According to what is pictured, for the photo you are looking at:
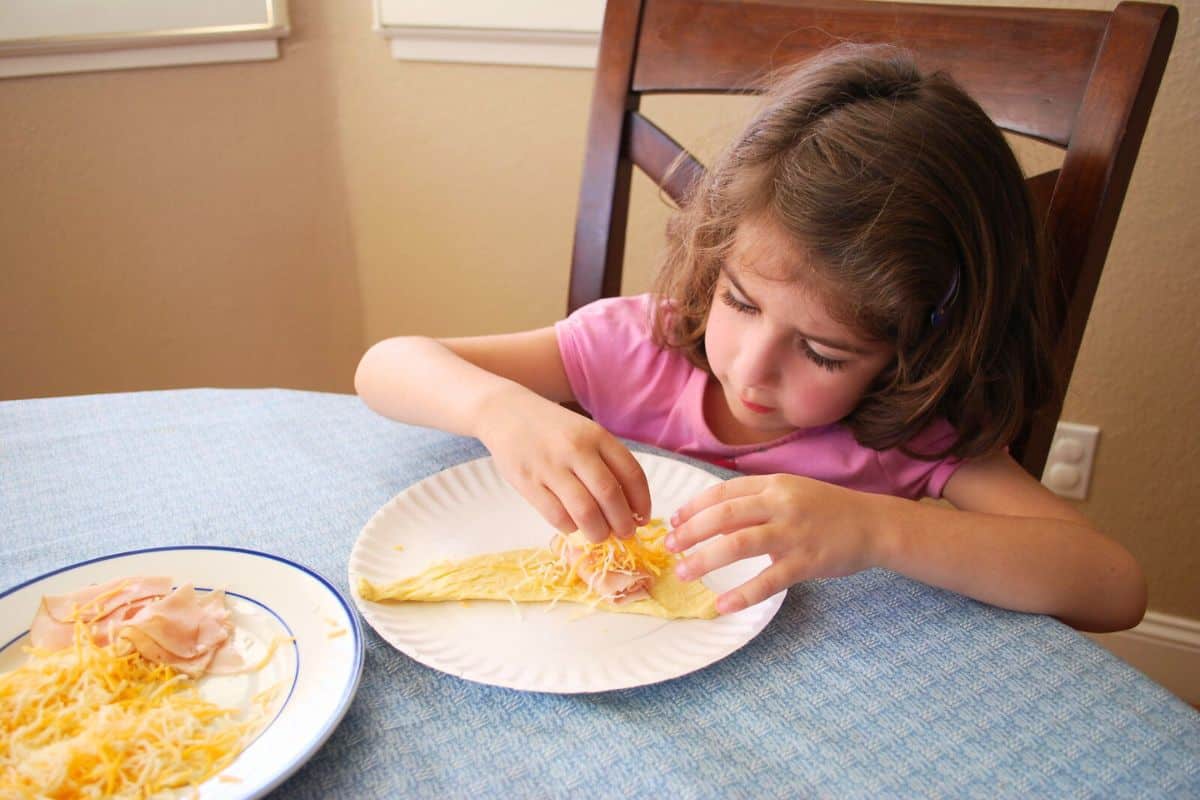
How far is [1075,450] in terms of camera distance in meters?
1.58

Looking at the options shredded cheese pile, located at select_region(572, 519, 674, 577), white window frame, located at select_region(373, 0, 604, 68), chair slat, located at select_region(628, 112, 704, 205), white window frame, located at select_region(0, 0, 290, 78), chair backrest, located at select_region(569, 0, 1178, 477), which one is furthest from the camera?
white window frame, located at select_region(373, 0, 604, 68)

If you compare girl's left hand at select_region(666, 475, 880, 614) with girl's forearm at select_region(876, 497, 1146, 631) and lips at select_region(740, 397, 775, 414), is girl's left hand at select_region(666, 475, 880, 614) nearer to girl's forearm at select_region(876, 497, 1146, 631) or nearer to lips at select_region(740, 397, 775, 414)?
girl's forearm at select_region(876, 497, 1146, 631)

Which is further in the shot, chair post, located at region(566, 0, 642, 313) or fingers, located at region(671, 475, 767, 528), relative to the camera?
chair post, located at region(566, 0, 642, 313)

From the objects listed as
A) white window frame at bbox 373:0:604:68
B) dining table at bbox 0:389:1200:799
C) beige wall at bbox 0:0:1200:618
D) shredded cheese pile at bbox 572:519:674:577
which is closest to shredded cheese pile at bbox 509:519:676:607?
shredded cheese pile at bbox 572:519:674:577

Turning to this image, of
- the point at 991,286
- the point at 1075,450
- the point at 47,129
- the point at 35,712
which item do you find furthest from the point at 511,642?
the point at 47,129

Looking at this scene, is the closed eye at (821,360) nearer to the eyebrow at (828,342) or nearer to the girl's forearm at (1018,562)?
the eyebrow at (828,342)

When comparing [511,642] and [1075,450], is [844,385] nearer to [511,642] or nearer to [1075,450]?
[511,642]

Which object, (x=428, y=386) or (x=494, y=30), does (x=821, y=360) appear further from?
(x=494, y=30)

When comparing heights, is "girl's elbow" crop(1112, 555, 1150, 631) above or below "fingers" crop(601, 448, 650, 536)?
below

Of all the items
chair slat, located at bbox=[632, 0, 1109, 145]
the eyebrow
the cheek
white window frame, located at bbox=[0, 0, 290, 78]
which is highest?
chair slat, located at bbox=[632, 0, 1109, 145]

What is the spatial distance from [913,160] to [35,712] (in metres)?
0.73

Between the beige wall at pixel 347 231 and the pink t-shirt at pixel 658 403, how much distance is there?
0.62 m

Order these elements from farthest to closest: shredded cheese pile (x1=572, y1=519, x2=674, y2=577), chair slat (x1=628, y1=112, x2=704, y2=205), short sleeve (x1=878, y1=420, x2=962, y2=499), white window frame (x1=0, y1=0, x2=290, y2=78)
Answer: white window frame (x1=0, y1=0, x2=290, y2=78) → chair slat (x1=628, y1=112, x2=704, y2=205) → short sleeve (x1=878, y1=420, x2=962, y2=499) → shredded cheese pile (x1=572, y1=519, x2=674, y2=577)

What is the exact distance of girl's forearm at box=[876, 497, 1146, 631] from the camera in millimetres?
698
